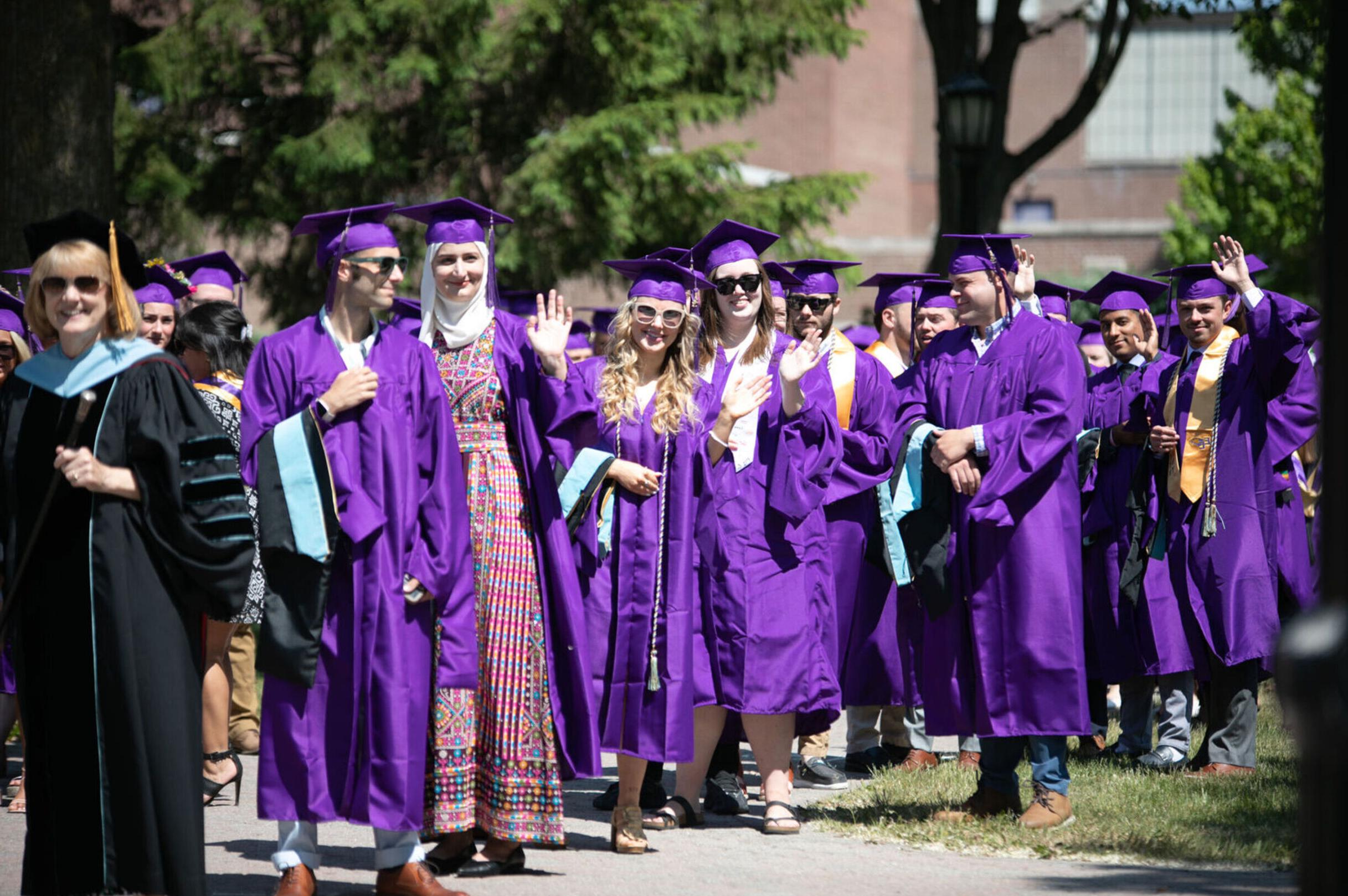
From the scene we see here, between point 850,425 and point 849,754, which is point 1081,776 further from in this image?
point 850,425

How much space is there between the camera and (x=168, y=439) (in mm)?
4762

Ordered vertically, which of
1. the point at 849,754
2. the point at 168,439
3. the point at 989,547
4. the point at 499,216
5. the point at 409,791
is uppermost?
the point at 499,216

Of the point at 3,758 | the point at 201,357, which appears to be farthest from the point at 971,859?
the point at 3,758

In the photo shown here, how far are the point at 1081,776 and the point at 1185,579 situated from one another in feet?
3.65

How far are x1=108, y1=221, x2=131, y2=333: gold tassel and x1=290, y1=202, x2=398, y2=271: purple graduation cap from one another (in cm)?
73

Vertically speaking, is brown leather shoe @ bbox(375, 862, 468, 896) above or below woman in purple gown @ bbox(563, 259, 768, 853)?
below

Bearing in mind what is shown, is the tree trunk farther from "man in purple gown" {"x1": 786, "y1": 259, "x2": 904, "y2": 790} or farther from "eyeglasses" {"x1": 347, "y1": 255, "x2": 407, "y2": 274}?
"eyeglasses" {"x1": 347, "y1": 255, "x2": 407, "y2": 274}

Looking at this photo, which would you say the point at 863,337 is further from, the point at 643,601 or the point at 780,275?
the point at 643,601

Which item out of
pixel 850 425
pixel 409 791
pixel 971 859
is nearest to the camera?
pixel 409 791

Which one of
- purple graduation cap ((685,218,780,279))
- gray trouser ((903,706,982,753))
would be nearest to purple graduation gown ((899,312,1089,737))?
purple graduation cap ((685,218,780,279))

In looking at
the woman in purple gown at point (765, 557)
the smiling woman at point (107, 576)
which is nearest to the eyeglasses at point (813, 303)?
the woman in purple gown at point (765, 557)

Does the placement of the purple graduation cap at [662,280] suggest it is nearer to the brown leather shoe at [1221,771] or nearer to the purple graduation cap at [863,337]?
the brown leather shoe at [1221,771]

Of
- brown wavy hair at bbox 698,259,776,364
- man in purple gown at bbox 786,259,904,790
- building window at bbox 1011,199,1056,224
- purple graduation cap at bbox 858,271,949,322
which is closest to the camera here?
brown wavy hair at bbox 698,259,776,364

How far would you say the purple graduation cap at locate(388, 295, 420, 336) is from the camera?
252 inches
